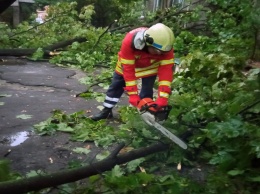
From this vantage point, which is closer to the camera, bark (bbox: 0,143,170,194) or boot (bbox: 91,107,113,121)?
bark (bbox: 0,143,170,194)

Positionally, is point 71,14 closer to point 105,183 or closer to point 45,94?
point 45,94

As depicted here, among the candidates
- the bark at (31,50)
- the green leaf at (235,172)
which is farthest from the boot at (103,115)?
the bark at (31,50)

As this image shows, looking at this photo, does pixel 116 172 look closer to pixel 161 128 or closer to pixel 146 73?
pixel 161 128

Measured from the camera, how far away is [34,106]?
18.6 feet

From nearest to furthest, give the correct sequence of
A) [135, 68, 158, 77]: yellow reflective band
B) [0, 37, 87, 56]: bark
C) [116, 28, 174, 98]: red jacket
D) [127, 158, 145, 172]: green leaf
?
[127, 158, 145, 172]: green leaf, [116, 28, 174, 98]: red jacket, [135, 68, 158, 77]: yellow reflective band, [0, 37, 87, 56]: bark

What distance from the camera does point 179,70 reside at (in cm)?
Result: 687

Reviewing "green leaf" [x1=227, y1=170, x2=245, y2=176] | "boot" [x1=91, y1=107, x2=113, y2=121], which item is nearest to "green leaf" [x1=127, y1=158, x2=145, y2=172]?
"green leaf" [x1=227, y1=170, x2=245, y2=176]

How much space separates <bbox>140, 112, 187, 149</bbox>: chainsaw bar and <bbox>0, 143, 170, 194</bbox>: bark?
0.13 m

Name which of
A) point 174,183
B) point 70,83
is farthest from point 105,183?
point 70,83

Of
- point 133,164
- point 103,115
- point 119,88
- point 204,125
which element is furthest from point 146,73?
point 133,164

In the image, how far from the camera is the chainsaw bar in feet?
11.6

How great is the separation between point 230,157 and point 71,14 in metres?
9.94

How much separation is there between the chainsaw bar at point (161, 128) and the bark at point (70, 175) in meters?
0.13

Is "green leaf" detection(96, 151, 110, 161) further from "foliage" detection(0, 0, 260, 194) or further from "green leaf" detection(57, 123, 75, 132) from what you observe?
"green leaf" detection(57, 123, 75, 132)
